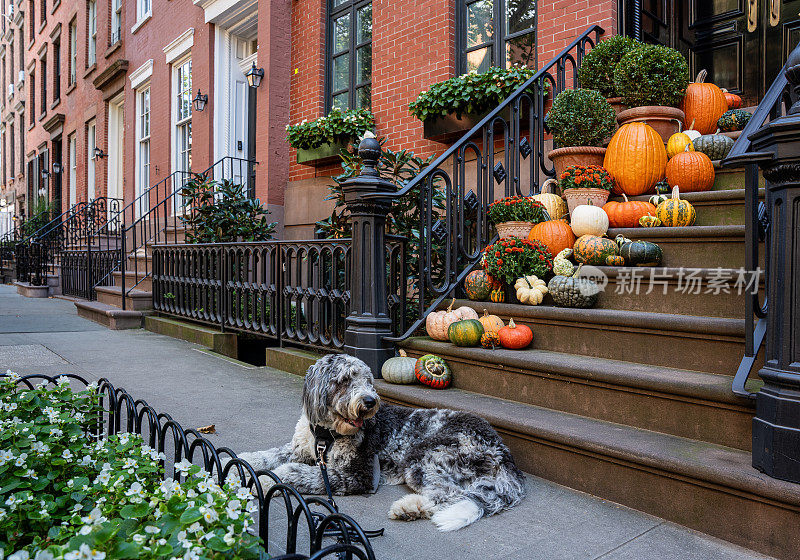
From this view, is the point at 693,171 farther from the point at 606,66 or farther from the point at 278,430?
the point at 278,430

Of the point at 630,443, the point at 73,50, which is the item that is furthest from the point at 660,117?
the point at 73,50

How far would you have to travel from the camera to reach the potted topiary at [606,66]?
543 centimetres

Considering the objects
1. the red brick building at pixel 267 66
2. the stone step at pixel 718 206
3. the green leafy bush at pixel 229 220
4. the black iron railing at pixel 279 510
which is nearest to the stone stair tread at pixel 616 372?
the black iron railing at pixel 279 510

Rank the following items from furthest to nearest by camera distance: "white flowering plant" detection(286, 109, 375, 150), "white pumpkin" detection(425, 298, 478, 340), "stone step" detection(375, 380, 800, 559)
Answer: "white flowering plant" detection(286, 109, 375, 150) → "white pumpkin" detection(425, 298, 478, 340) → "stone step" detection(375, 380, 800, 559)

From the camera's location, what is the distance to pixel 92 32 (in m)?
17.5

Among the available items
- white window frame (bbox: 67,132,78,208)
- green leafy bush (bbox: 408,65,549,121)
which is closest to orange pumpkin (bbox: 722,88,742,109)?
green leafy bush (bbox: 408,65,549,121)

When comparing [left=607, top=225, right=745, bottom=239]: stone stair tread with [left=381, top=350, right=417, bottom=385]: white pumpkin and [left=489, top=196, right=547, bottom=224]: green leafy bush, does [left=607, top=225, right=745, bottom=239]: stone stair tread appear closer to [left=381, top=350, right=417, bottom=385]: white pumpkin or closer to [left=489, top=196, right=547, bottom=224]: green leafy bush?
[left=489, top=196, right=547, bottom=224]: green leafy bush

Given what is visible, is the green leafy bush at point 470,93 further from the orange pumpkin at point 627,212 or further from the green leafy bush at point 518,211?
the orange pumpkin at point 627,212

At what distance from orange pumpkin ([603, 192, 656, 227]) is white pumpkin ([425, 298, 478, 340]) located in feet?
4.64

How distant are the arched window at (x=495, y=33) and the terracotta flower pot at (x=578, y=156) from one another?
171 cm

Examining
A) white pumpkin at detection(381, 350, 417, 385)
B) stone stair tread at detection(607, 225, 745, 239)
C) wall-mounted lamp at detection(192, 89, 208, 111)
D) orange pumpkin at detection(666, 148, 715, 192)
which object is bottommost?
white pumpkin at detection(381, 350, 417, 385)

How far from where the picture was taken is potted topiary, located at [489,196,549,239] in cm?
482

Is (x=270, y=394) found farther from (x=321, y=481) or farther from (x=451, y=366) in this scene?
(x=321, y=481)

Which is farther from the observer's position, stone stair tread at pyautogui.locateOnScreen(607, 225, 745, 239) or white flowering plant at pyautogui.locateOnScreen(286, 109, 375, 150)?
white flowering plant at pyautogui.locateOnScreen(286, 109, 375, 150)
